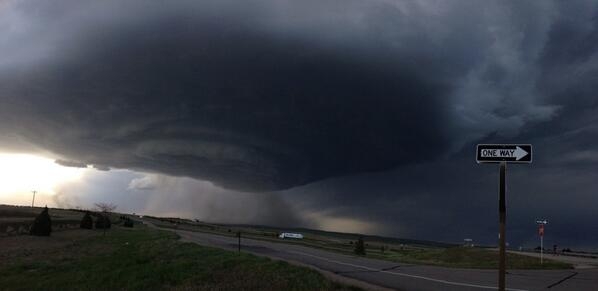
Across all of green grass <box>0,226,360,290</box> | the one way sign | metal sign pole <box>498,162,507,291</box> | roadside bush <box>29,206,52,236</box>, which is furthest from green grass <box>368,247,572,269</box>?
roadside bush <box>29,206,52,236</box>

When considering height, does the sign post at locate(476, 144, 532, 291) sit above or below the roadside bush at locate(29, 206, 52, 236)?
above

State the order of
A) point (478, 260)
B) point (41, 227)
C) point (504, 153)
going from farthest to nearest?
point (41, 227) < point (478, 260) < point (504, 153)

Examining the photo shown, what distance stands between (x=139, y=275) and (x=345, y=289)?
14.3 m

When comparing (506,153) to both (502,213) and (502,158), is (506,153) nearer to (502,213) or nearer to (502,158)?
(502,158)

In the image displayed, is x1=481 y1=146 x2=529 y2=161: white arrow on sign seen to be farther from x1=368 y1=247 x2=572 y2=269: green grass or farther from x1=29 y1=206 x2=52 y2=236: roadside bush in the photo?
x1=29 y1=206 x2=52 y2=236: roadside bush

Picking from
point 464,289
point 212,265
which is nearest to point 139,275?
point 212,265

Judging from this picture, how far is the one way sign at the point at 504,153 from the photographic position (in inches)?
371

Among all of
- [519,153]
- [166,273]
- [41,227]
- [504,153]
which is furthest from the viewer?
[41,227]

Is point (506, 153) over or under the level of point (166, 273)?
over

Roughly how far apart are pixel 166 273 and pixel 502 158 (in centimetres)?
1896

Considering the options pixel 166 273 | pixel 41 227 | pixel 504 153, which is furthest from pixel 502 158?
pixel 41 227

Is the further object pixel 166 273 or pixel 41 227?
pixel 41 227

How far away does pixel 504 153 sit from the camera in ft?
31.4

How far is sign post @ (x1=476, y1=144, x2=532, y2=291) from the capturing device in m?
9.45
